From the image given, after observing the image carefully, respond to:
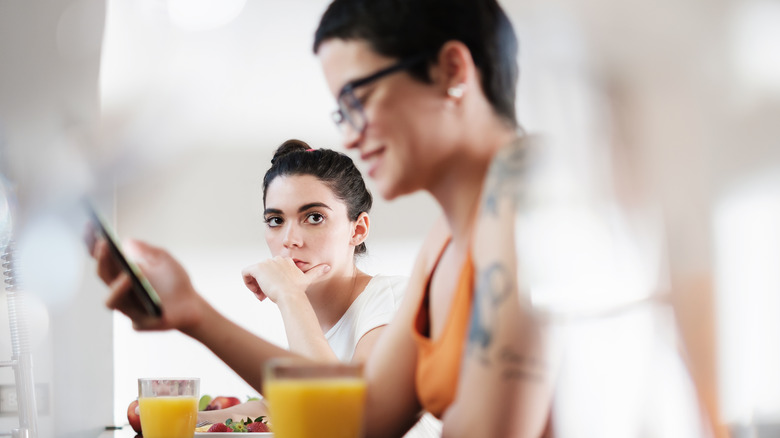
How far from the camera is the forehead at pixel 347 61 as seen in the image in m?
0.68

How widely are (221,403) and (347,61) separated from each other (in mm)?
1163

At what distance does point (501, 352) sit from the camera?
0.59 m

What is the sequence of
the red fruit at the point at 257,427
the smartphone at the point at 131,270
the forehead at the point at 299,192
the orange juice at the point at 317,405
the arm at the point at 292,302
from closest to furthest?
the orange juice at the point at 317,405
the smartphone at the point at 131,270
the arm at the point at 292,302
the red fruit at the point at 257,427
the forehead at the point at 299,192

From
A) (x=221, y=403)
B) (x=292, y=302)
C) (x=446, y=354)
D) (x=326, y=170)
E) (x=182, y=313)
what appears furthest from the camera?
(x=221, y=403)

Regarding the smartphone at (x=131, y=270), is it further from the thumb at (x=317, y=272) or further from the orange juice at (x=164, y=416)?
the thumb at (x=317, y=272)

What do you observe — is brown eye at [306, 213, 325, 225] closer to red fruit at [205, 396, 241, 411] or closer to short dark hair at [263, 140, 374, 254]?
short dark hair at [263, 140, 374, 254]

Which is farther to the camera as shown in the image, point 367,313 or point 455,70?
point 367,313

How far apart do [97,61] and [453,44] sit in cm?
131

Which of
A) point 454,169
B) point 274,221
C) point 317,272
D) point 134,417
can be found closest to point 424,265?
point 454,169

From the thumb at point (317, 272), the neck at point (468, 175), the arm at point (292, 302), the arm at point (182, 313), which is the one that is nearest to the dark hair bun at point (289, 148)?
the thumb at point (317, 272)

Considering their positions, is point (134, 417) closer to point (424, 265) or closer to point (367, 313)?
point (367, 313)

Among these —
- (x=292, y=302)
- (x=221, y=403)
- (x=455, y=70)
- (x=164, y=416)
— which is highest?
(x=455, y=70)

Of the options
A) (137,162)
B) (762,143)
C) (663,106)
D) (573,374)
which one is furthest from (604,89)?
(137,162)

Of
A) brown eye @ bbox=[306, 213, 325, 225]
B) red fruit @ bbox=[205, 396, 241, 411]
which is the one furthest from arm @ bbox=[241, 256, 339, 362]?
red fruit @ bbox=[205, 396, 241, 411]
